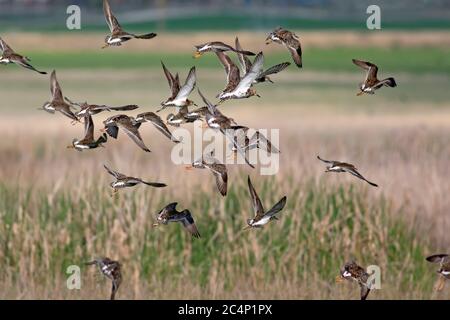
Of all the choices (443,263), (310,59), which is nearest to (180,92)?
(443,263)

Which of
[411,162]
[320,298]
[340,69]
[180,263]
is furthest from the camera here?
[340,69]

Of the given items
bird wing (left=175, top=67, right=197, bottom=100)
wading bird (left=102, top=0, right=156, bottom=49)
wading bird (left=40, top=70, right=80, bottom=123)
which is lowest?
wading bird (left=40, top=70, right=80, bottom=123)

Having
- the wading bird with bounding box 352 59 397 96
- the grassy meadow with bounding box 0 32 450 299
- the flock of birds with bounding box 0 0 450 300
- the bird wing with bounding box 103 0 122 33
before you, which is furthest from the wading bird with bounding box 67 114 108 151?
the grassy meadow with bounding box 0 32 450 299

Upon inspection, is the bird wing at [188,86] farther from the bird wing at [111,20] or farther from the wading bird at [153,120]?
the bird wing at [111,20]

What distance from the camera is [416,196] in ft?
55.7

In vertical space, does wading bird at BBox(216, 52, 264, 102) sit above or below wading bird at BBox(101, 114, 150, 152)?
above

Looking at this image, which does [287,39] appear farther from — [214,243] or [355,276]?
[214,243]

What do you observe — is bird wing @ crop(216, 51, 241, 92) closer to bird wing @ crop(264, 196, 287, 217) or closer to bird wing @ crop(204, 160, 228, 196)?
bird wing @ crop(204, 160, 228, 196)

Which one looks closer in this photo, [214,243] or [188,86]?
[188,86]

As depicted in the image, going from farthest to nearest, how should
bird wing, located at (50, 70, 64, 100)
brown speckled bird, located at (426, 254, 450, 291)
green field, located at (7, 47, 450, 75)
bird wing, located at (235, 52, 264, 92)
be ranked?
green field, located at (7, 47, 450, 75) < bird wing, located at (50, 70, 64, 100) < brown speckled bird, located at (426, 254, 450, 291) < bird wing, located at (235, 52, 264, 92)

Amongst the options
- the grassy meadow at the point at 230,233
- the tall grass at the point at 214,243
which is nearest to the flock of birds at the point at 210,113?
the grassy meadow at the point at 230,233
